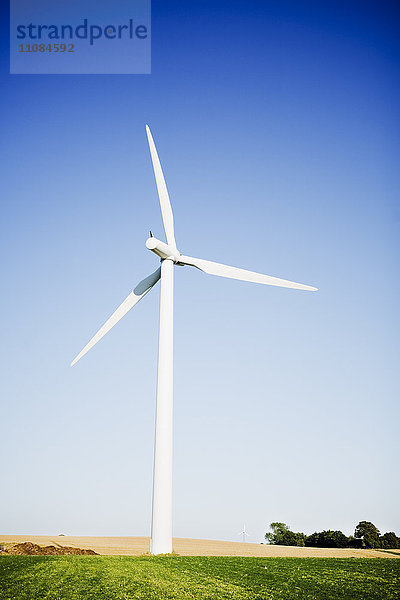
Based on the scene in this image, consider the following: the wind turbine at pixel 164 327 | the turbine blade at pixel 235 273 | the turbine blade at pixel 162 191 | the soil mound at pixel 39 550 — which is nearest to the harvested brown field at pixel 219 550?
the soil mound at pixel 39 550

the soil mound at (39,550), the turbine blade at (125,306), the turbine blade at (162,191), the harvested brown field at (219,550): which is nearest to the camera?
the soil mound at (39,550)

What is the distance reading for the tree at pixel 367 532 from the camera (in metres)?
63.9

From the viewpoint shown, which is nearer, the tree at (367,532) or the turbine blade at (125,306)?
the turbine blade at (125,306)

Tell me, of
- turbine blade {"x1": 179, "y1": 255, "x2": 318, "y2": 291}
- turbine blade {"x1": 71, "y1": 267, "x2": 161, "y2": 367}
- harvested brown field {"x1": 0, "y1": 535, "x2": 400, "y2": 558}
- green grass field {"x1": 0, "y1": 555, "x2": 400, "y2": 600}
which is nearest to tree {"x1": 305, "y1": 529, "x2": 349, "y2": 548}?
harvested brown field {"x1": 0, "y1": 535, "x2": 400, "y2": 558}

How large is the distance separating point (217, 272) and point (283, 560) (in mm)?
19232

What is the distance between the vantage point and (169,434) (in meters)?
31.0

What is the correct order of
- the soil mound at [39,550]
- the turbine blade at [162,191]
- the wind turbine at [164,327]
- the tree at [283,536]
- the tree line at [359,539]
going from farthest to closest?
the tree at [283,536], the tree line at [359,539], the turbine blade at [162,191], the soil mound at [39,550], the wind turbine at [164,327]

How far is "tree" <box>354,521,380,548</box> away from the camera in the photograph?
63.9 metres

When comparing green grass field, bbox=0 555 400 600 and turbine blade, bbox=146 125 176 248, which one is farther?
turbine blade, bbox=146 125 176 248

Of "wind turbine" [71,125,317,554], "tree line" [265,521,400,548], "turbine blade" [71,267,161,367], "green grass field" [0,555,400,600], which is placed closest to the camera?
"green grass field" [0,555,400,600]

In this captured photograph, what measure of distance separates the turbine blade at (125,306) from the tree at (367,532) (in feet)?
154

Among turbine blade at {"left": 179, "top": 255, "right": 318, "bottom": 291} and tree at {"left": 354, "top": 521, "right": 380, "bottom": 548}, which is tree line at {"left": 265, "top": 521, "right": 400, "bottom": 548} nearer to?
tree at {"left": 354, "top": 521, "right": 380, "bottom": 548}

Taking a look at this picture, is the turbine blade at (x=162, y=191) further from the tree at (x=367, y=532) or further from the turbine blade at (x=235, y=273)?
the tree at (x=367, y=532)

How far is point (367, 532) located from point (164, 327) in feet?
172
